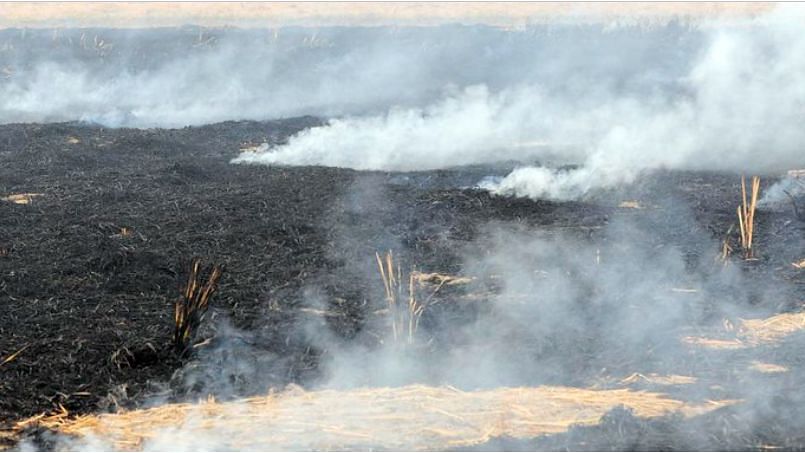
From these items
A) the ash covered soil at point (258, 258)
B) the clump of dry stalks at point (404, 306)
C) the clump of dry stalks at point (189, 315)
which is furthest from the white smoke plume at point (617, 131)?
the clump of dry stalks at point (189, 315)

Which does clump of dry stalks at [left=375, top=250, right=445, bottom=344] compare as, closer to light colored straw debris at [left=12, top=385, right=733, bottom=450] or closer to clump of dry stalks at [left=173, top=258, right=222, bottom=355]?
light colored straw debris at [left=12, top=385, right=733, bottom=450]

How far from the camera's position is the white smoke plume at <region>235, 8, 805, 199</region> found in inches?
468

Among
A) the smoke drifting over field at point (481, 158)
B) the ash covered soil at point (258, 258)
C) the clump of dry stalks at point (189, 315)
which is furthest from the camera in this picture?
the smoke drifting over field at point (481, 158)

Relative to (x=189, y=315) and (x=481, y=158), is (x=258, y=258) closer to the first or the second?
(x=189, y=315)

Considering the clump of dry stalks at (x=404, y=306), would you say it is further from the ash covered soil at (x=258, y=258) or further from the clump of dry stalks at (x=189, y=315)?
the clump of dry stalks at (x=189, y=315)

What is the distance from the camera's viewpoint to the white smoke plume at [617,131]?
11.9 meters

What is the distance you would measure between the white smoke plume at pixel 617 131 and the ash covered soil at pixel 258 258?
0.87 metres

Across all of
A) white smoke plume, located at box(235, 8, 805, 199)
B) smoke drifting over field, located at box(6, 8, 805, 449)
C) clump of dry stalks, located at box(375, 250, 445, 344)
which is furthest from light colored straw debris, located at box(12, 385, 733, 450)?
A: white smoke plume, located at box(235, 8, 805, 199)

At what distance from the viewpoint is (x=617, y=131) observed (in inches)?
526

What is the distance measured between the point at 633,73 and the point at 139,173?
538 inches

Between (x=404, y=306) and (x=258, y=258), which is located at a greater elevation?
(x=258, y=258)

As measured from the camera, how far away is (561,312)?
256 inches

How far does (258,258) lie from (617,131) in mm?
7867

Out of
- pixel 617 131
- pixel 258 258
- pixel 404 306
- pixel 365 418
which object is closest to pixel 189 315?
pixel 365 418
